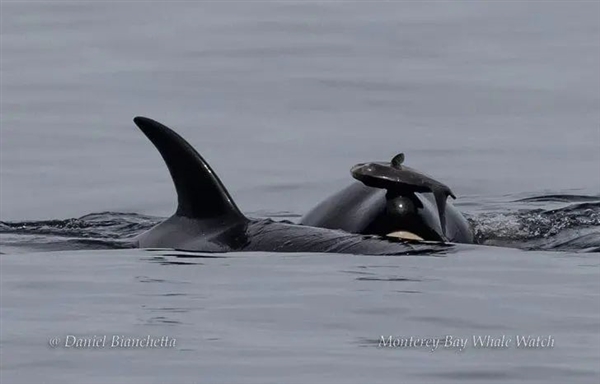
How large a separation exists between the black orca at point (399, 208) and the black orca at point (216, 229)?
30 cm

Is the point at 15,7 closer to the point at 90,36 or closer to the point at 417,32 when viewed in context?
the point at 90,36

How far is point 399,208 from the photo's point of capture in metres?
12.9

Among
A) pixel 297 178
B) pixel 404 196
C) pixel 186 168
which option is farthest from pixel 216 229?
pixel 297 178

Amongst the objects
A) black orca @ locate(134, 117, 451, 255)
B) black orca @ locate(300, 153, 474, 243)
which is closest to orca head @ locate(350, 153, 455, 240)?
black orca @ locate(300, 153, 474, 243)

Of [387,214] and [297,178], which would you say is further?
[297,178]

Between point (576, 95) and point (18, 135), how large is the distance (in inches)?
278

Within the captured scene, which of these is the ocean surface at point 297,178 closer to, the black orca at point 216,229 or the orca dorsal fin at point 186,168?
the black orca at point 216,229

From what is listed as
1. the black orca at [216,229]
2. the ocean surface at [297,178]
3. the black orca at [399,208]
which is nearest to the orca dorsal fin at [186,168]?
the black orca at [216,229]

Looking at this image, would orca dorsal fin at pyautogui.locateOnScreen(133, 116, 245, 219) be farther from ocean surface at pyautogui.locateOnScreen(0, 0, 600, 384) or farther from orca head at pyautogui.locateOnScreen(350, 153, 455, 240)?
orca head at pyautogui.locateOnScreen(350, 153, 455, 240)

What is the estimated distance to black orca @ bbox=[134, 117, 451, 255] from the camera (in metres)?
12.3

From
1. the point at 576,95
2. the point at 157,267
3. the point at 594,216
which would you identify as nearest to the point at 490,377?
the point at 157,267

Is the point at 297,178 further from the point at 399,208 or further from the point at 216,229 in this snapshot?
the point at 216,229

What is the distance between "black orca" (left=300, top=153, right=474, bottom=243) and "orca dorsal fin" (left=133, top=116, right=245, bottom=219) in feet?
3.46

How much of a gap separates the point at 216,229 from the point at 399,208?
1.30 meters
